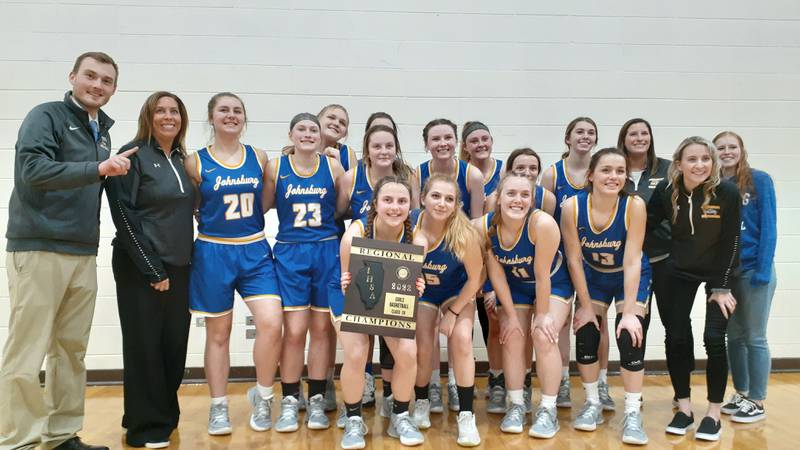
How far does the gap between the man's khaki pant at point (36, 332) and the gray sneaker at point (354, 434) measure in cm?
140

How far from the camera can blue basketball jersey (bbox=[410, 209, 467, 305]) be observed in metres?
2.97

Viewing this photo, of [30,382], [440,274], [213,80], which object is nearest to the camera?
[30,382]

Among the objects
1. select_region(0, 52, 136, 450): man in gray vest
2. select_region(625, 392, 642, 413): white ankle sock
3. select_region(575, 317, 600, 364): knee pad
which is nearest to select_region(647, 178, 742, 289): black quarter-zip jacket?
select_region(575, 317, 600, 364): knee pad

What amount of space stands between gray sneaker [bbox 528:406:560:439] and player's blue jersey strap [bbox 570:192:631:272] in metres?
0.85

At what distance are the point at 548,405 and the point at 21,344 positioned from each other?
263 centimetres

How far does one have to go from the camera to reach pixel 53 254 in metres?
2.60

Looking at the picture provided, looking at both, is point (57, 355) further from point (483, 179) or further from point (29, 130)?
point (483, 179)

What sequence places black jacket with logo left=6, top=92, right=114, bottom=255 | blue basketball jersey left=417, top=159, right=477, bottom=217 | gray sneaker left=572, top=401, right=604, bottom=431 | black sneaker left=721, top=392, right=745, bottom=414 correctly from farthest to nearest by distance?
blue basketball jersey left=417, top=159, right=477, bottom=217 < black sneaker left=721, top=392, right=745, bottom=414 < gray sneaker left=572, top=401, right=604, bottom=431 < black jacket with logo left=6, top=92, right=114, bottom=255

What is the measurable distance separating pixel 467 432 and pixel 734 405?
1796 millimetres

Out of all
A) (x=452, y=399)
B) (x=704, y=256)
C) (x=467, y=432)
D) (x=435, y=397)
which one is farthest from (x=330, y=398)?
(x=704, y=256)

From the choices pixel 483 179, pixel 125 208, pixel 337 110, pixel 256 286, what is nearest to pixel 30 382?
pixel 125 208

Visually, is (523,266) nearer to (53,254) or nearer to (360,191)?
(360,191)

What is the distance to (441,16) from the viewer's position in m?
4.69

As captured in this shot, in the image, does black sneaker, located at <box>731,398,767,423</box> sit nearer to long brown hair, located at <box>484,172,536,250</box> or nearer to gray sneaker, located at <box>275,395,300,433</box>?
long brown hair, located at <box>484,172,536,250</box>
